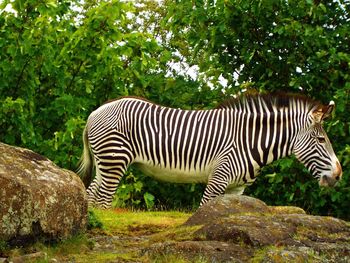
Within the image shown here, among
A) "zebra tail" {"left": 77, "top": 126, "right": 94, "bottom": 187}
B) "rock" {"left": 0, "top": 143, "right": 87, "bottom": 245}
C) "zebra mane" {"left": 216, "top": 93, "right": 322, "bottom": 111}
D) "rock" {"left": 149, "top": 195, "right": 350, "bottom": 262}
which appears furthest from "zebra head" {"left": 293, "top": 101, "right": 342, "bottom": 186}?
"rock" {"left": 0, "top": 143, "right": 87, "bottom": 245}

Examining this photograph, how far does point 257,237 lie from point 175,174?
5.36 meters

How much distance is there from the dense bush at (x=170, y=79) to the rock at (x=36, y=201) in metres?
4.36

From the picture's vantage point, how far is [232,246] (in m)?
7.42

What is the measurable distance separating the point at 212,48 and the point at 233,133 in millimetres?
4526

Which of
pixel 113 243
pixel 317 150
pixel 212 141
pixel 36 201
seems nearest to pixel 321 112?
pixel 317 150

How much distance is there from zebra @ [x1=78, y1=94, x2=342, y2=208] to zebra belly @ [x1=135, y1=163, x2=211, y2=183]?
0.02 metres

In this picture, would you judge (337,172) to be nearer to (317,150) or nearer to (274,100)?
(317,150)

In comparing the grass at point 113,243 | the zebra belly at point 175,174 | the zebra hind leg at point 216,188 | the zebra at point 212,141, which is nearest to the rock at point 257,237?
the grass at point 113,243

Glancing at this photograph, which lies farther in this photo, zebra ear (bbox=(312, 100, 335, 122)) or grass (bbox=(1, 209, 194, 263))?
zebra ear (bbox=(312, 100, 335, 122))

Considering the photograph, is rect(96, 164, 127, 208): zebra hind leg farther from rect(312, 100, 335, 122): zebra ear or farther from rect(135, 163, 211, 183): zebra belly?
rect(312, 100, 335, 122): zebra ear

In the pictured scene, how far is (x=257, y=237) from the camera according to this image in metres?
7.59

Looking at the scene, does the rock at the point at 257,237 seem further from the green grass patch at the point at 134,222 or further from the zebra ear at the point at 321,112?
the zebra ear at the point at 321,112

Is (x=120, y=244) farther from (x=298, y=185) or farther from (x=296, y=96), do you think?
(x=298, y=185)

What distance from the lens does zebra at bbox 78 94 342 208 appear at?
40.5 feet
